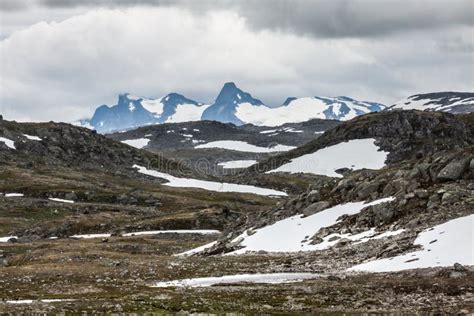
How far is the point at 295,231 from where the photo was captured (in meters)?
72.8

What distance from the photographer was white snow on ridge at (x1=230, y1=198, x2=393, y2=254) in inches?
2726

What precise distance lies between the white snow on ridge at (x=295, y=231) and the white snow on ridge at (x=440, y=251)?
52.8ft

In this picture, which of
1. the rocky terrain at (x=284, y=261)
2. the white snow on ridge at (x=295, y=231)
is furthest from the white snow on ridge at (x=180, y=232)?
the white snow on ridge at (x=295, y=231)

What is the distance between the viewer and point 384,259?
48812 millimetres

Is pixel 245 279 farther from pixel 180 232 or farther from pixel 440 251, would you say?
pixel 180 232

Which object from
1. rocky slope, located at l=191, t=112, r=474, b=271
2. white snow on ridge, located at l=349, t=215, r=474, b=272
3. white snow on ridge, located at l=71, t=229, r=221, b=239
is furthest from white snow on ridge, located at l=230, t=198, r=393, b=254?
white snow on ridge, located at l=71, t=229, r=221, b=239

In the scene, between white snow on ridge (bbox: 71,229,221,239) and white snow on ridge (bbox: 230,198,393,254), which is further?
white snow on ridge (bbox: 71,229,221,239)

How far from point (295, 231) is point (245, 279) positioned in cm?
2542

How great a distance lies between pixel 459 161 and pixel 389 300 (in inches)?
1402

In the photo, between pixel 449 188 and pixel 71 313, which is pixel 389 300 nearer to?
pixel 71 313

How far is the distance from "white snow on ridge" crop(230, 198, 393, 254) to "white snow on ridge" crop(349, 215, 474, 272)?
52.8 ft

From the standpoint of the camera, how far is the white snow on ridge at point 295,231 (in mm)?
69250

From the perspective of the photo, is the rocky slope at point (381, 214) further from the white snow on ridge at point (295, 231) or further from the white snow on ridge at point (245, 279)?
the white snow on ridge at point (245, 279)

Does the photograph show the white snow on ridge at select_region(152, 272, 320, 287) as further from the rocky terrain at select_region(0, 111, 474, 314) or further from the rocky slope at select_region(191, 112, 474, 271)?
the rocky slope at select_region(191, 112, 474, 271)
